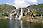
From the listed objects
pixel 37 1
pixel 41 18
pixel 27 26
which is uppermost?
pixel 37 1

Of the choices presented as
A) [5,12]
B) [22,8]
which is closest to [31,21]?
[22,8]

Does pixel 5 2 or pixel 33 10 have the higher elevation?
pixel 5 2

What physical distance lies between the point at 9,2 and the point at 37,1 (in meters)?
0.85

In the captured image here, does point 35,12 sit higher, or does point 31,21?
point 35,12

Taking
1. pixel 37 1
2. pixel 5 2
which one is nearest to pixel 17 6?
pixel 5 2

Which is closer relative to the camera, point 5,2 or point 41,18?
point 41,18

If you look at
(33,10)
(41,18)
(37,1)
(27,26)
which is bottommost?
(27,26)

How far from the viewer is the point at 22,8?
361cm

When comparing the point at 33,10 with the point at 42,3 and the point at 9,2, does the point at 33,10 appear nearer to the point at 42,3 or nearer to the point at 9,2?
the point at 42,3

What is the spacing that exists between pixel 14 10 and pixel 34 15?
24.1 inches

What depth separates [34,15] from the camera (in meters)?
3.44

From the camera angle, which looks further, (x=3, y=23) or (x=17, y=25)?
(x=3, y=23)

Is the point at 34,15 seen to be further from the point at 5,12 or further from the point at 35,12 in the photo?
the point at 5,12

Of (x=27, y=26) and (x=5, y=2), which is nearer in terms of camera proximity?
(x=27, y=26)
